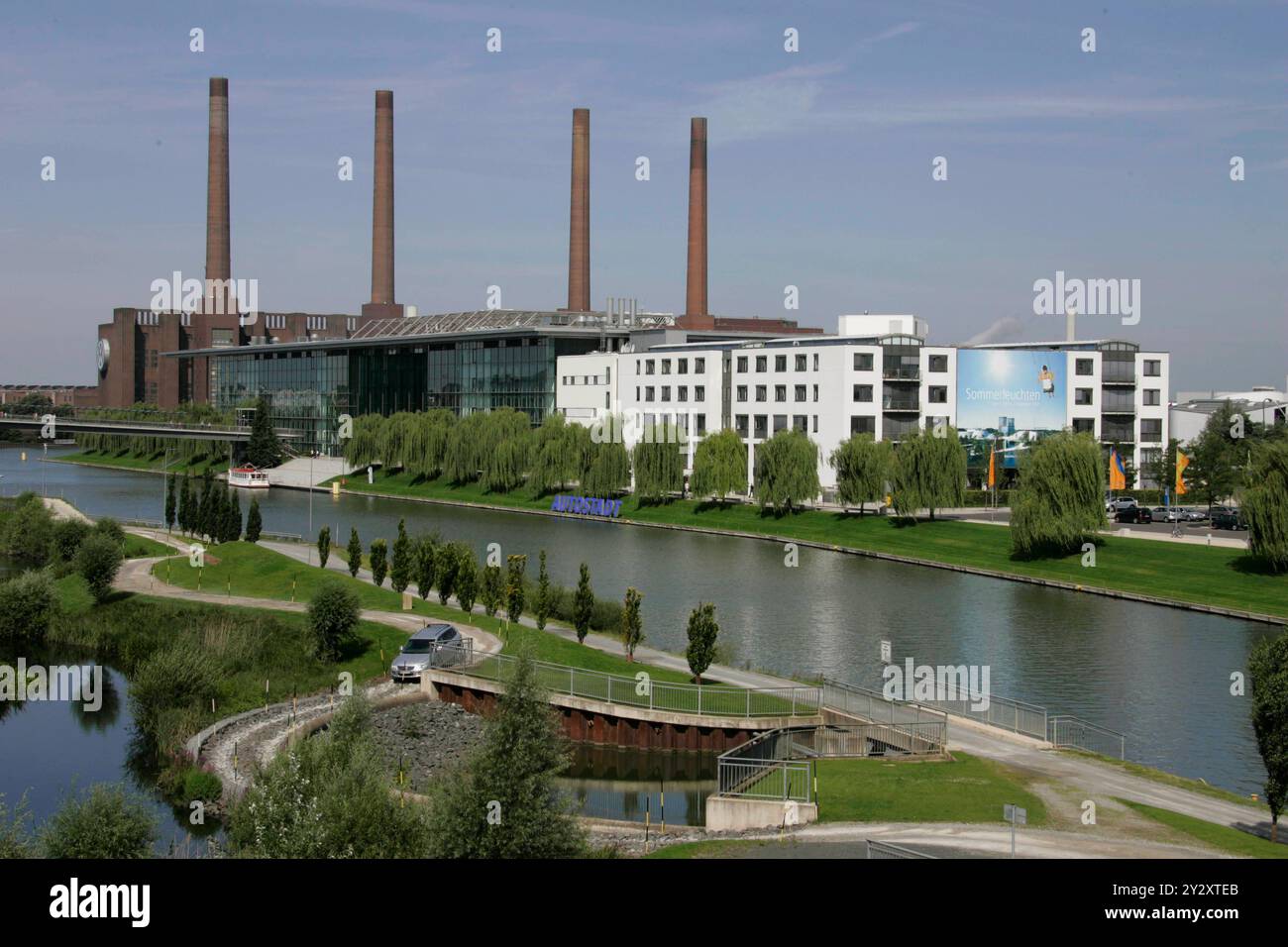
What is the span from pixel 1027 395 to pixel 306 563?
165 ft

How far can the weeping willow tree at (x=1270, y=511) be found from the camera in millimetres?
49094

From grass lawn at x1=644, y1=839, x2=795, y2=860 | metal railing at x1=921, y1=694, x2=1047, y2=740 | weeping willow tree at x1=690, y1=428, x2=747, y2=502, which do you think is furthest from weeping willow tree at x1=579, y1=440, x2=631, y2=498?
grass lawn at x1=644, y1=839, x2=795, y2=860

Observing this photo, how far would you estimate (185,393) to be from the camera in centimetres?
15900

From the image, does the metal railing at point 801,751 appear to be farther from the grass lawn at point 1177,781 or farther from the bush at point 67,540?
the bush at point 67,540

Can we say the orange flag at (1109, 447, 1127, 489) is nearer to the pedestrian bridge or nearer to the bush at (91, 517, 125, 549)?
the bush at (91, 517, 125, 549)

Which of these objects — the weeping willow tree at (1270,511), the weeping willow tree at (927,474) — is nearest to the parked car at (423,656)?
the weeping willow tree at (1270,511)

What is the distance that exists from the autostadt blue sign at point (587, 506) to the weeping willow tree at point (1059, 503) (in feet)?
89.7

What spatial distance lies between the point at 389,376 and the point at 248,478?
1907 centimetres

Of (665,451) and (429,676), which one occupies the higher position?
(665,451)

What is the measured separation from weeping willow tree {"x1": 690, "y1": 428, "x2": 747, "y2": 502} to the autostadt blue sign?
4962 millimetres
